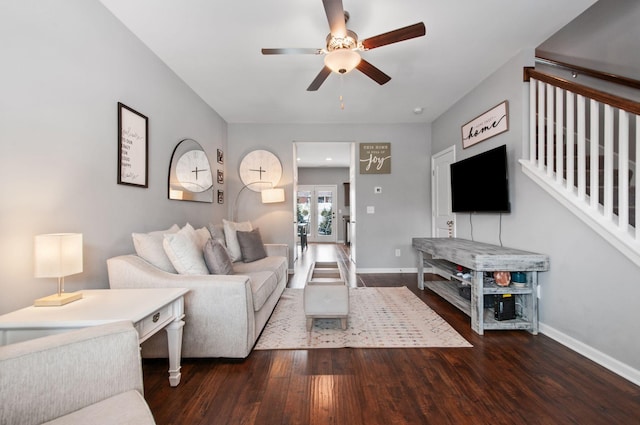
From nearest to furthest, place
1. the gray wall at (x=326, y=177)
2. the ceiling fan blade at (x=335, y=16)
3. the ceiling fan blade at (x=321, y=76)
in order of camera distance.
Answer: the ceiling fan blade at (x=335, y=16)
the ceiling fan blade at (x=321, y=76)
the gray wall at (x=326, y=177)

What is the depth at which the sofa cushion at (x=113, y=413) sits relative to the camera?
847mm

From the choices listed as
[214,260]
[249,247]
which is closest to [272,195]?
[249,247]

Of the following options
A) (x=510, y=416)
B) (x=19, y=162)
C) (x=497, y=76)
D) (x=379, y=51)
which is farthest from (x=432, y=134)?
(x=19, y=162)

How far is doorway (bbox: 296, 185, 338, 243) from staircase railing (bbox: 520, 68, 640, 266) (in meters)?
7.38

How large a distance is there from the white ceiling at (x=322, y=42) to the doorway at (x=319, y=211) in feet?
19.5

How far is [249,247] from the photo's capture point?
11.5 ft

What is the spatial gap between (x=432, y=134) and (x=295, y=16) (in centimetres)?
340

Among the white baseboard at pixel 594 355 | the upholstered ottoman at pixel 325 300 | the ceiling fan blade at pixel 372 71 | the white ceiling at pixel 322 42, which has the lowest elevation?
the white baseboard at pixel 594 355

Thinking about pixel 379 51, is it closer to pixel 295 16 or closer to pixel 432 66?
pixel 432 66

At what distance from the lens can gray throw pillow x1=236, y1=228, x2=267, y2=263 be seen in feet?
11.4

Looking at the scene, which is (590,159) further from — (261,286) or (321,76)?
(261,286)

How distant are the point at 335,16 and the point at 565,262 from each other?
2607 mm

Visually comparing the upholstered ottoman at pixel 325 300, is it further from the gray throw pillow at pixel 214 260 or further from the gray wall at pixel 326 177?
the gray wall at pixel 326 177

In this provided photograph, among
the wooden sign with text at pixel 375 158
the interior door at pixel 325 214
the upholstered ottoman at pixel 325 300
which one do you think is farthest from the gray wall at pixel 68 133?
the interior door at pixel 325 214
